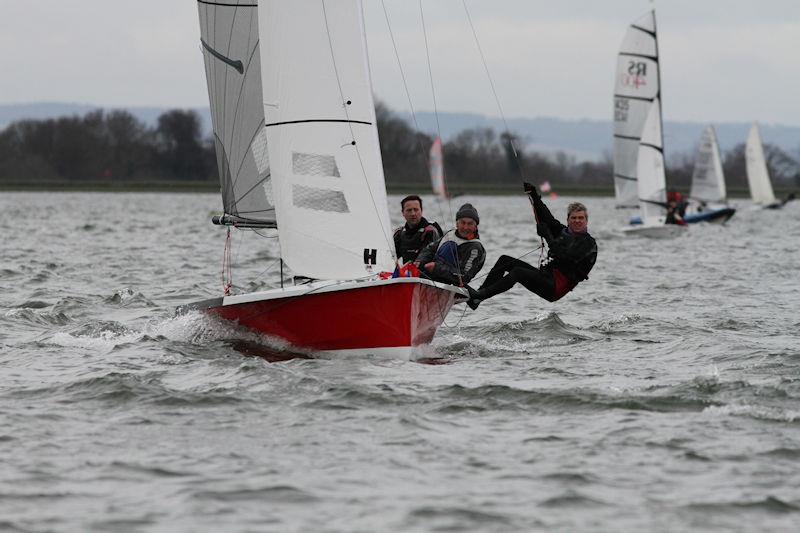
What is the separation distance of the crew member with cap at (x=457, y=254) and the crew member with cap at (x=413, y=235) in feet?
0.42

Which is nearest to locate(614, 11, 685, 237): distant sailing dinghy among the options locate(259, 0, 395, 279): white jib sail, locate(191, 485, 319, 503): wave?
locate(259, 0, 395, 279): white jib sail

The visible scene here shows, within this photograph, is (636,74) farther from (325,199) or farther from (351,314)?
(351,314)

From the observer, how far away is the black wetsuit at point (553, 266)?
35.8 ft

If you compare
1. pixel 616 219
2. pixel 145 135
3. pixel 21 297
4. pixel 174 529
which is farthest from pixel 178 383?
pixel 145 135

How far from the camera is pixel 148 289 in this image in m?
16.1

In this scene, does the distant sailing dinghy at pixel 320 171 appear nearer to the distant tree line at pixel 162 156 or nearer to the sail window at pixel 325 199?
the sail window at pixel 325 199

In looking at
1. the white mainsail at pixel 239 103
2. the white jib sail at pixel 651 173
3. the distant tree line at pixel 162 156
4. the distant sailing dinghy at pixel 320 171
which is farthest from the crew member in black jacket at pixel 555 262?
the distant tree line at pixel 162 156

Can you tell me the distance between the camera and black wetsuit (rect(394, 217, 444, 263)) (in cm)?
1072

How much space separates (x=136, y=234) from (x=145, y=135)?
85.9 meters

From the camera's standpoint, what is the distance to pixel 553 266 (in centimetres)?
1111

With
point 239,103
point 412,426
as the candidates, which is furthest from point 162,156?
point 412,426

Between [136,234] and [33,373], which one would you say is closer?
[33,373]

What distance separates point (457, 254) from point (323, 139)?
5.08 feet

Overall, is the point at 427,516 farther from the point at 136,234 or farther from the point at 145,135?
the point at 145,135
